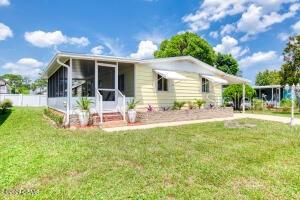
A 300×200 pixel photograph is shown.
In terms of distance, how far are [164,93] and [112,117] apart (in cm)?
453

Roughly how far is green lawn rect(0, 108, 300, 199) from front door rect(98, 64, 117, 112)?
444 cm

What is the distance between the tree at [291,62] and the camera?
2181 cm

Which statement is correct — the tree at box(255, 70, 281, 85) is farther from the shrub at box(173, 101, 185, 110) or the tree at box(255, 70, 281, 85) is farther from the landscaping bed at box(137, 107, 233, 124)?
the shrub at box(173, 101, 185, 110)

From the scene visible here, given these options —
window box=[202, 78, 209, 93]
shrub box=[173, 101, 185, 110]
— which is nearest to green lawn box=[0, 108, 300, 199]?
shrub box=[173, 101, 185, 110]

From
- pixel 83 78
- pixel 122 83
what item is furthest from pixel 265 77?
pixel 83 78

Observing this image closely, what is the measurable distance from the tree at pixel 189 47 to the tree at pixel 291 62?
17993mm

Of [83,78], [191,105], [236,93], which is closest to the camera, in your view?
[83,78]

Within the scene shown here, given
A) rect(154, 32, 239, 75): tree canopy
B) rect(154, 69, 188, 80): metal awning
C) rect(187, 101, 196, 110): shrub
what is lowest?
rect(187, 101, 196, 110): shrub

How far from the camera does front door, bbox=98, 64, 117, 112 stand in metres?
13.8

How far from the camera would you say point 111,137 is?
927cm

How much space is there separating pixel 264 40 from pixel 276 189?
93.3 feet

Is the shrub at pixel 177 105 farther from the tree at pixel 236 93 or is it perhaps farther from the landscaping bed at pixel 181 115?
the tree at pixel 236 93

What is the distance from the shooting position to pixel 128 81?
51.4ft

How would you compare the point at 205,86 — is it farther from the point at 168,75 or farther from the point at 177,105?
the point at 168,75
